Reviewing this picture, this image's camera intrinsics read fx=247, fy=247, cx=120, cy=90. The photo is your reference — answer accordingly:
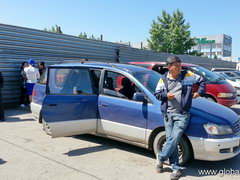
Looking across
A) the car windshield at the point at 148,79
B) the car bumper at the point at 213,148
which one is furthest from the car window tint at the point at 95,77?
the car bumper at the point at 213,148

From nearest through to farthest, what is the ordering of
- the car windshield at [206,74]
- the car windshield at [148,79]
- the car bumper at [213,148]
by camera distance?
1. the car bumper at [213,148]
2. the car windshield at [148,79]
3. the car windshield at [206,74]

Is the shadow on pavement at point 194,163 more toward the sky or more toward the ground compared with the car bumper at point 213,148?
more toward the ground

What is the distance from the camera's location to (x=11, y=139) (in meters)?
5.49

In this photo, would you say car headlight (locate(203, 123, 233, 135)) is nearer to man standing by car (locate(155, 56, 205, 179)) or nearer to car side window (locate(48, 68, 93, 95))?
man standing by car (locate(155, 56, 205, 179))

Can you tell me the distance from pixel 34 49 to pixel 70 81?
533 cm

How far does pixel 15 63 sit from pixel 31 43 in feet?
3.56

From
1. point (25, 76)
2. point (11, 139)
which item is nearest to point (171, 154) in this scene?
point (11, 139)

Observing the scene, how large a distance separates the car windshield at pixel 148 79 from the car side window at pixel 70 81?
102 centimetres

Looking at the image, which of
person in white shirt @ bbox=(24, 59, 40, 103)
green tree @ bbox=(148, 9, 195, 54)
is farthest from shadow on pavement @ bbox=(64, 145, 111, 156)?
green tree @ bbox=(148, 9, 195, 54)

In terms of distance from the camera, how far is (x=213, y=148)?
374cm

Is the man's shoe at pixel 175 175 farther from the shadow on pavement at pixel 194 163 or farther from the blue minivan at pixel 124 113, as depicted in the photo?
the blue minivan at pixel 124 113

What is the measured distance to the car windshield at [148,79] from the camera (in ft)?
15.3

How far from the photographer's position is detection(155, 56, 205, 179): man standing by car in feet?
12.0

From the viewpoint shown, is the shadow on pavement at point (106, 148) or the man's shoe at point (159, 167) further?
the shadow on pavement at point (106, 148)
